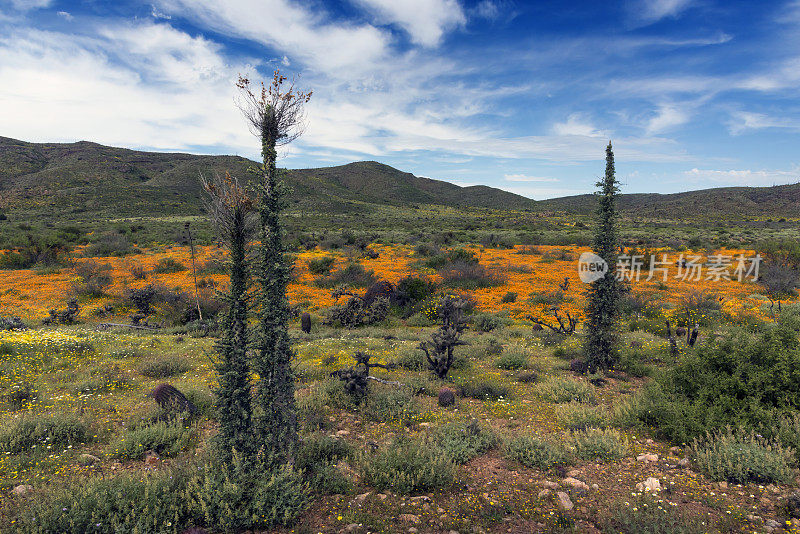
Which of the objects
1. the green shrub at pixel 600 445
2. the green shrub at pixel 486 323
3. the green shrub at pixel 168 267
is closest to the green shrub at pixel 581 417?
the green shrub at pixel 600 445

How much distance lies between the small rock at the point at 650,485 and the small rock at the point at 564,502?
3.30 feet

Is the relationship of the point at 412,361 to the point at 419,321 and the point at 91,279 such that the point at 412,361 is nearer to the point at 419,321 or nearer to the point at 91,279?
the point at 419,321

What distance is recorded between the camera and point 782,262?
22.5m

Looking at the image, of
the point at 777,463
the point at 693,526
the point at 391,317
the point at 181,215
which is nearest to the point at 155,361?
the point at 391,317

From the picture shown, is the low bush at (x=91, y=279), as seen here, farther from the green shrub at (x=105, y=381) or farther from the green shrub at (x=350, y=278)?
the green shrub at (x=105, y=381)

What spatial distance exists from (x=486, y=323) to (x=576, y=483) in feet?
31.4

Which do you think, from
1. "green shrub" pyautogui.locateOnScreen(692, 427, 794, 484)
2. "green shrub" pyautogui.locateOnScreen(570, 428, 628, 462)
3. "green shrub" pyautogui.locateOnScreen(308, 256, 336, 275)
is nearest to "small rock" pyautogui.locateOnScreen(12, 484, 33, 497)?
"green shrub" pyautogui.locateOnScreen(570, 428, 628, 462)

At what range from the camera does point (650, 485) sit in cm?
474

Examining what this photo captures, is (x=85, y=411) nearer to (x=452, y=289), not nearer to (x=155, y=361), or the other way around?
(x=155, y=361)

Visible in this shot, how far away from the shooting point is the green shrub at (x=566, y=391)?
7703 mm

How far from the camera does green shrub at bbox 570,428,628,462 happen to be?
18.1 feet

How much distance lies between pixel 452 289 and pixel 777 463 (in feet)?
52.1

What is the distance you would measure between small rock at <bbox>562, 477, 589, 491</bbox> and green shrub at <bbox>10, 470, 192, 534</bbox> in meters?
4.66

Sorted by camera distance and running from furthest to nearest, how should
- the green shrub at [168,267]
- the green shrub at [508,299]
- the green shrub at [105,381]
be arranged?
the green shrub at [168,267], the green shrub at [508,299], the green shrub at [105,381]
